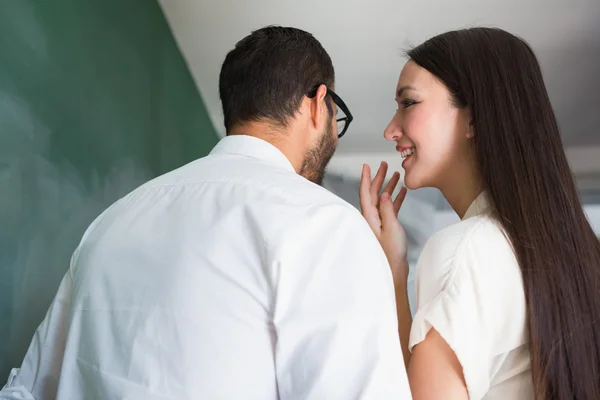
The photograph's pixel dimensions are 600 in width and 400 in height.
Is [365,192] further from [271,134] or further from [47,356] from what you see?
[47,356]

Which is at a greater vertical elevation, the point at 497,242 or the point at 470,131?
the point at 470,131

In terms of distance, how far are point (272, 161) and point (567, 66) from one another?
3.87ft

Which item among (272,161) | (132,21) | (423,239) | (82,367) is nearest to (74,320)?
(82,367)

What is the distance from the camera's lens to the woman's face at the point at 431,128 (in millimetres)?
1212

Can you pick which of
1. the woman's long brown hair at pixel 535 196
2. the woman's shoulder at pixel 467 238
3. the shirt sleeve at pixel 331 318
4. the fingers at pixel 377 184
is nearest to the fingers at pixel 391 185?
the fingers at pixel 377 184

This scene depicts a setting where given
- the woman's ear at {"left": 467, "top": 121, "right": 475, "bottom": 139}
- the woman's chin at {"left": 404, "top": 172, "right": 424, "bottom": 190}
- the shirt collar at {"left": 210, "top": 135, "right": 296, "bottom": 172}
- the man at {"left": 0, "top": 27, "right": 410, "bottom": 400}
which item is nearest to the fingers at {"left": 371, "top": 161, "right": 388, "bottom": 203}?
the woman's chin at {"left": 404, "top": 172, "right": 424, "bottom": 190}

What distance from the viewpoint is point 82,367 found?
90 centimetres

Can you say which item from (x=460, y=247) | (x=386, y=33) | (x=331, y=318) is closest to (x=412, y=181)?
(x=460, y=247)

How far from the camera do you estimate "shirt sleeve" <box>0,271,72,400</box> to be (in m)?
0.98

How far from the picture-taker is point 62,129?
4.40 ft

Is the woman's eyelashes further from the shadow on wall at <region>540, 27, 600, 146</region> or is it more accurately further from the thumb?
the shadow on wall at <region>540, 27, 600, 146</region>

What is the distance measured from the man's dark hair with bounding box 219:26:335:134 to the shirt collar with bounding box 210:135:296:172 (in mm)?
103

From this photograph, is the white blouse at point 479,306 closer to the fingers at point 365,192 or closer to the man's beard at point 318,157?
the man's beard at point 318,157

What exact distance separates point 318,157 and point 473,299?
1.40 ft
